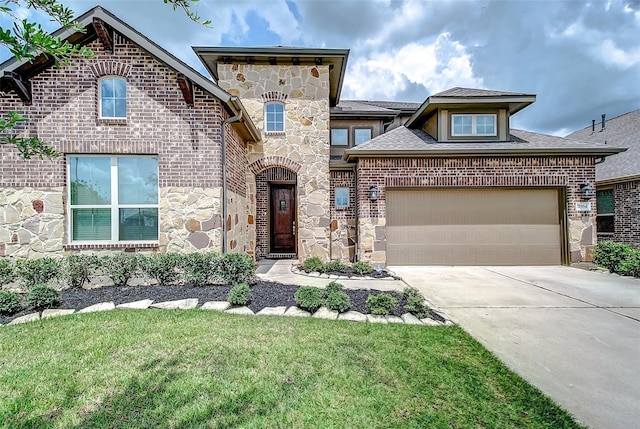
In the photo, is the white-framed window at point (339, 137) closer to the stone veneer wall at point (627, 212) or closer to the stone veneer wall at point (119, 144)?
the stone veneer wall at point (119, 144)

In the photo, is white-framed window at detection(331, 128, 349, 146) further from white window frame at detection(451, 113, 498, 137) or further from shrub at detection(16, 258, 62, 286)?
shrub at detection(16, 258, 62, 286)

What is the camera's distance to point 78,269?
5340mm

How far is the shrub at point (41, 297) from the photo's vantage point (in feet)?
14.4

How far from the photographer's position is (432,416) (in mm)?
2201

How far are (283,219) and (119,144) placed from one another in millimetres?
5839

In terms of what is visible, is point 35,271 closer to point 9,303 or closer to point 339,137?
point 9,303

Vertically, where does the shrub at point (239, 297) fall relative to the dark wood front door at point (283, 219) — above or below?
below

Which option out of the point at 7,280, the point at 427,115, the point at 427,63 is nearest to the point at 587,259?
the point at 427,115

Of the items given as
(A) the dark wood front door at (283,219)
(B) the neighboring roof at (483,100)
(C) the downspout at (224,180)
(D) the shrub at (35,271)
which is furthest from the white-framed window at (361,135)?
(D) the shrub at (35,271)

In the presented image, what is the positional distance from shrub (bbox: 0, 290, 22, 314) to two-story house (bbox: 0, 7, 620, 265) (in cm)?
176

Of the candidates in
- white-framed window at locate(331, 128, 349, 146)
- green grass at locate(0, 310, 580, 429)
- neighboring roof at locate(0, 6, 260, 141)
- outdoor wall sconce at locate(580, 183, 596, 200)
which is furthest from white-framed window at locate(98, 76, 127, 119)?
outdoor wall sconce at locate(580, 183, 596, 200)

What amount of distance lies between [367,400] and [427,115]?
9716mm

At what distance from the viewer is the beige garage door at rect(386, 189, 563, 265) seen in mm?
8844

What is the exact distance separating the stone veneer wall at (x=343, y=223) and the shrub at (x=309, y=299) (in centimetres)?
531
